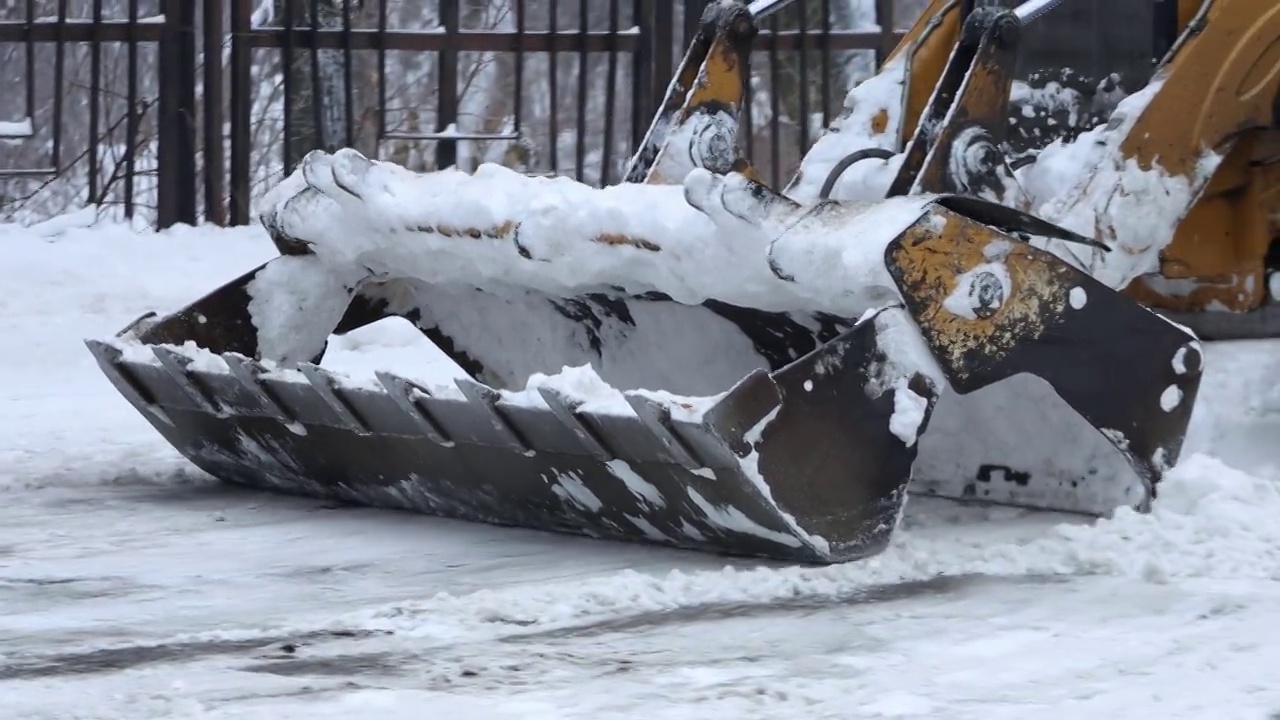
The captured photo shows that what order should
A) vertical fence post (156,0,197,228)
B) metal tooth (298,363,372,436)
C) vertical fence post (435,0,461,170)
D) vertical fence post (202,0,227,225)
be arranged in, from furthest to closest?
vertical fence post (435,0,461,170) → vertical fence post (202,0,227,225) → vertical fence post (156,0,197,228) → metal tooth (298,363,372,436)

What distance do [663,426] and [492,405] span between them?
485 millimetres

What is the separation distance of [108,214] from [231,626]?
24.1ft

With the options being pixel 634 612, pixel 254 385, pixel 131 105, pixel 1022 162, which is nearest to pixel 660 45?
pixel 131 105

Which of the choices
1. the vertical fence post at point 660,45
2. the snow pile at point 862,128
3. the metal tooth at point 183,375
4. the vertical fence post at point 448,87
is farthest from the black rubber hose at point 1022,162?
the vertical fence post at point 660,45

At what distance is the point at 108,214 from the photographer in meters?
10.4

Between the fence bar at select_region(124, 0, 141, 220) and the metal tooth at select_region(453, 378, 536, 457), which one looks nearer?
the metal tooth at select_region(453, 378, 536, 457)

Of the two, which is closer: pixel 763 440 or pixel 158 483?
pixel 763 440

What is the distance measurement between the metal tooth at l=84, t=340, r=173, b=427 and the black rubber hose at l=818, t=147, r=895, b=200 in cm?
176

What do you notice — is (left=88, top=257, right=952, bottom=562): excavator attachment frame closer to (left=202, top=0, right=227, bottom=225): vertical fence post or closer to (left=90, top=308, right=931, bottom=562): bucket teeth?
(left=90, top=308, right=931, bottom=562): bucket teeth

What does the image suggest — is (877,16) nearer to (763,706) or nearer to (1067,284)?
(1067,284)

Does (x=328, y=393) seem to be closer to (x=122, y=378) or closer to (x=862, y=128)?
(x=122, y=378)

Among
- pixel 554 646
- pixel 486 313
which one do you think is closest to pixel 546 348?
pixel 486 313

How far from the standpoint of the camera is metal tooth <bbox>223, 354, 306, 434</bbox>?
14.7ft

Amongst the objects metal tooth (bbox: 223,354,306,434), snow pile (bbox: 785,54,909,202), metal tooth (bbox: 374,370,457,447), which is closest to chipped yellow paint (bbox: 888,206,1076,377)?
metal tooth (bbox: 374,370,457,447)
